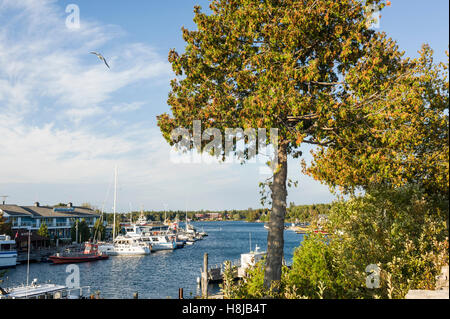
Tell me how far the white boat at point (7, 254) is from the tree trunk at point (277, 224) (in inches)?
2400

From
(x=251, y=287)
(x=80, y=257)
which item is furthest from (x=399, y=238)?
(x=80, y=257)

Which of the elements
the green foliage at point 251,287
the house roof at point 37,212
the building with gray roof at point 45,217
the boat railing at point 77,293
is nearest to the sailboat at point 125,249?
the building with gray roof at point 45,217

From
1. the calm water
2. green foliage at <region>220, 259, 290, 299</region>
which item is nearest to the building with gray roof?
the calm water

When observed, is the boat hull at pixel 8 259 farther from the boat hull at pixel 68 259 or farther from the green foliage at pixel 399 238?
the green foliage at pixel 399 238

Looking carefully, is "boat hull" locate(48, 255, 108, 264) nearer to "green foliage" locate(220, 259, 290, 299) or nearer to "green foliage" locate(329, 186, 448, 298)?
"green foliage" locate(220, 259, 290, 299)

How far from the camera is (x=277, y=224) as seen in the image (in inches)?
487

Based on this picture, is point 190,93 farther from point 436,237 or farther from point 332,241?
point 436,237

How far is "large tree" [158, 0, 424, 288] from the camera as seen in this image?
1109cm

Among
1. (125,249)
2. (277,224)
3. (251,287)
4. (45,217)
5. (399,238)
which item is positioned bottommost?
(125,249)

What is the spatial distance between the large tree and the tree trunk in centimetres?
3

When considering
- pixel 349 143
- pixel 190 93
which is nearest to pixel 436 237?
pixel 349 143

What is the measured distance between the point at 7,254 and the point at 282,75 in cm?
6411

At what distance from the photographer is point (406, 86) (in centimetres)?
1096

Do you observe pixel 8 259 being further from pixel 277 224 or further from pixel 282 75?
pixel 282 75
